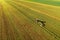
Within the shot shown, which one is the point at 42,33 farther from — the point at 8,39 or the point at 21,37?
the point at 8,39

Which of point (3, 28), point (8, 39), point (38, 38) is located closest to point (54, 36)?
point (38, 38)

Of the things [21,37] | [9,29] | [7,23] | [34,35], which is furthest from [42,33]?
[7,23]

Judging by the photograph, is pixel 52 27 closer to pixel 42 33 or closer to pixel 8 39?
pixel 42 33

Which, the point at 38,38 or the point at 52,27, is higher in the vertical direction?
the point at 38,38

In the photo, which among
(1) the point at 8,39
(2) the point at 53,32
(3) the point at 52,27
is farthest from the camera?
(3) the point at 52,27

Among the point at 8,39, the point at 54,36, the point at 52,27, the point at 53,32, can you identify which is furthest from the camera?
the point at 52,27

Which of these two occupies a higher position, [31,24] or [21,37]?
[21,37]

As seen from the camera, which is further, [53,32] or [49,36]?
[53,32]

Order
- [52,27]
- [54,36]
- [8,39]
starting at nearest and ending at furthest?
[8,39]
[54,36]
[52,27]

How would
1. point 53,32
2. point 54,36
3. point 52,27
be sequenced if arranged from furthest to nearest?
point 52,27
point 53,32
point 54,36
